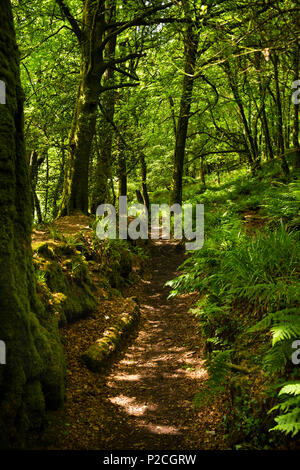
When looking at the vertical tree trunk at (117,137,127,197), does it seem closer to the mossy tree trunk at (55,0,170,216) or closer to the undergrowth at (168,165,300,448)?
the mossy tree trunk at (55,0,170,216)

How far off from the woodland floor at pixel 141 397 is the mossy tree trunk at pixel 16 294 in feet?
1.11

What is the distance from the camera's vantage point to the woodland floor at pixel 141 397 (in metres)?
3.44

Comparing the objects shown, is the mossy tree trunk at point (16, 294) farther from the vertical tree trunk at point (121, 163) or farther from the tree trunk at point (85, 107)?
the vertical tree trunk at point (121, 163)

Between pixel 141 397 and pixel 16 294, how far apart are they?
2.37 m

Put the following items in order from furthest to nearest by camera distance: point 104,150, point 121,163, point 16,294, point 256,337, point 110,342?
point 121,163
point 104,150
point 110,342
point 256,337
point 16,294

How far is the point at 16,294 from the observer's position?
3221 mm

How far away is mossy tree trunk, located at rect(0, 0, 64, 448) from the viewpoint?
303 centimetres

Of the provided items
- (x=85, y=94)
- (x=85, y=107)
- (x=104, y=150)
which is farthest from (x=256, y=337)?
(x=104, y=150)

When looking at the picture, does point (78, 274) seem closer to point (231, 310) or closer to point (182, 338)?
point (182, 338)

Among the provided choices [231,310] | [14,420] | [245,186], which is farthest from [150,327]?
[245,186]

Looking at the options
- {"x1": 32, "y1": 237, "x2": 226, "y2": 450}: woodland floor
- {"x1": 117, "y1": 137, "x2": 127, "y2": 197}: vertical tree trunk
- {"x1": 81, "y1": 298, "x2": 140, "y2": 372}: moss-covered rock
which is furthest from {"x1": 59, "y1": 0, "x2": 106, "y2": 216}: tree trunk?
{"x1": 81, "y1": 298, "x2": 140, "y2": 372}: moss-covered rock

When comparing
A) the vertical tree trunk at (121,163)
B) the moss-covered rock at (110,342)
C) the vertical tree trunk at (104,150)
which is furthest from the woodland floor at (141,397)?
the vertical tree trunk at (121,163)

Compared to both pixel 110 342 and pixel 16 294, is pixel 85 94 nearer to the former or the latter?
pixel 110 342

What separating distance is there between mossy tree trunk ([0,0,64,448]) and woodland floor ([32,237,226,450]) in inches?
13.3
